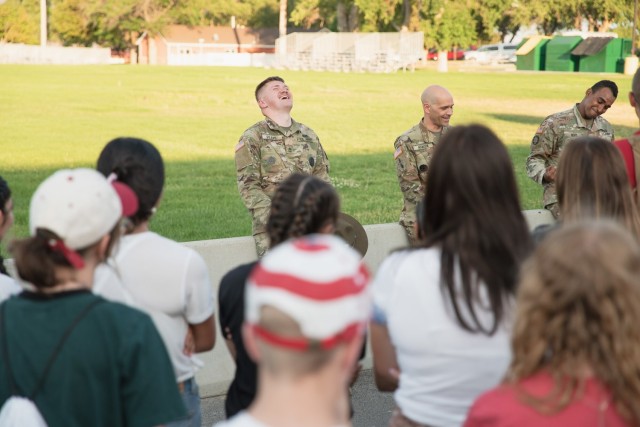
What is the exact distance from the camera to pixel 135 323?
2590 millimetres

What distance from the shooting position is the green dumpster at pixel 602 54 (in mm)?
70562

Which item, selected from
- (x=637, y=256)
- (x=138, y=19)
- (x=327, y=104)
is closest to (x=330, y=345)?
(x=637, y=256)

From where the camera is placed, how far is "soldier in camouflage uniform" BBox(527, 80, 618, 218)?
7.57 m

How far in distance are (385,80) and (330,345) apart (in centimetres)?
5653

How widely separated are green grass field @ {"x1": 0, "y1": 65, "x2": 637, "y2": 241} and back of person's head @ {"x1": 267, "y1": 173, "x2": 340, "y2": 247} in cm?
86

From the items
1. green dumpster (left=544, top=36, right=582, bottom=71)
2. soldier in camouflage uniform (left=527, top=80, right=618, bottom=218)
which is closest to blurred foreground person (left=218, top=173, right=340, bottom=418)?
soldier in camouflage uniform (left=527, top=80, right=618, bottom=218)

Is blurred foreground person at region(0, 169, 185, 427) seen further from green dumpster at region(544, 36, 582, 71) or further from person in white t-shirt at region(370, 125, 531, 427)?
green dumpster at region(544, 36, 582, 71)

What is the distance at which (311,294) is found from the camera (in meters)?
1.81

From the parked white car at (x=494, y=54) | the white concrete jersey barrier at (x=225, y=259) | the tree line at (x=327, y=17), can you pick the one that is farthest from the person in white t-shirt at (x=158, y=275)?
the parked white car at (x=494, y=54)

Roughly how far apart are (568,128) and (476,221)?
17.0ft

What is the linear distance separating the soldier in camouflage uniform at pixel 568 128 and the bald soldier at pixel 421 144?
990 mm

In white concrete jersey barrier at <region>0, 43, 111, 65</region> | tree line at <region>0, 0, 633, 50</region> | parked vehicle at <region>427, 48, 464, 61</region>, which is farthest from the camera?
parked vehicle at <region>427, 48, 464, 61</region>

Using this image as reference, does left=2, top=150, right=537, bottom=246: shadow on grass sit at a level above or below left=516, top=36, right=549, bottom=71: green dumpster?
below

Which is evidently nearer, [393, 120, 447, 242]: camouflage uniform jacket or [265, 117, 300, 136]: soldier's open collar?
[265, 117, 300, 136]: soldier's open collar
